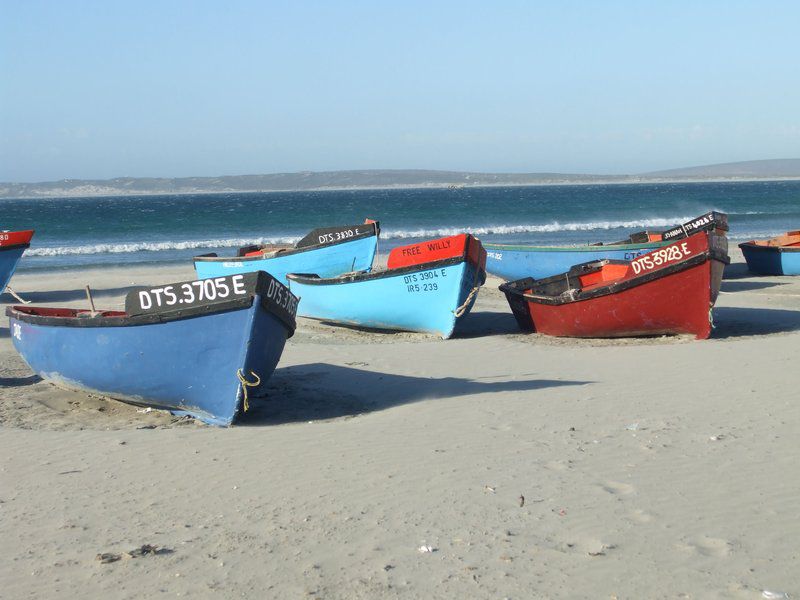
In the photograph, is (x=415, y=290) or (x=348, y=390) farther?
(x=415, y=290)

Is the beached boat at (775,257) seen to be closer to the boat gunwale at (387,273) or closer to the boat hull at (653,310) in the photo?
the boat hull at (653,310)

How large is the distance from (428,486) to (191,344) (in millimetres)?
2834

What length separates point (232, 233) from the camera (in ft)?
149

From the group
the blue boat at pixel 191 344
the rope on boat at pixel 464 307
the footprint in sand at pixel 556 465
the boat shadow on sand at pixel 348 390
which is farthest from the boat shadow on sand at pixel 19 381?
the footprint in sand at pixel 556 465

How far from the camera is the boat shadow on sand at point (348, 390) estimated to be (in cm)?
850

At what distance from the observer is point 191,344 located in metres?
8.01

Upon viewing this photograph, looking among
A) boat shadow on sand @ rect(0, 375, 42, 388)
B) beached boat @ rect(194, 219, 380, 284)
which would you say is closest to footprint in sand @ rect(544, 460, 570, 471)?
boat shadow on sand @ rect(0, 375, 42, 388)

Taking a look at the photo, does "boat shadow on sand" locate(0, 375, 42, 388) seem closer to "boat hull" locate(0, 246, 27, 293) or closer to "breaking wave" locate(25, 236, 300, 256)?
"boat hull" locate(0, 246, 27, 293)

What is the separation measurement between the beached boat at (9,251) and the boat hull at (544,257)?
889 cm

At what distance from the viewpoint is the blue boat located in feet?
25.6

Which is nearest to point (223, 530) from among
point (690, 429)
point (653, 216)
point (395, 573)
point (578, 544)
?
point (395, 573)

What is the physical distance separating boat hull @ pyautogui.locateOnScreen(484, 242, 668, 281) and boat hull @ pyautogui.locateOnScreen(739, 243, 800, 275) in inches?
152

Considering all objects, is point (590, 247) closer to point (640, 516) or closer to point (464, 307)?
point (464, 307)

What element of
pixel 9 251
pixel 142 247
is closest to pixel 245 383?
pixel 9 251
